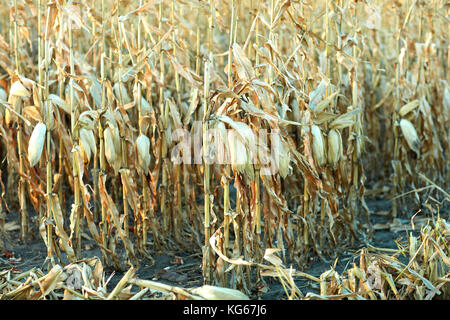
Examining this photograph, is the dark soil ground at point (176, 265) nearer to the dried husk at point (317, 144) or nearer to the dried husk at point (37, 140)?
the dried husk at point (317, 144)

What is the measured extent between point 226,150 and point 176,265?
76 centimetres

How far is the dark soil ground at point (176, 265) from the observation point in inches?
89.2

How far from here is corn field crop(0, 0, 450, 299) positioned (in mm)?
1948

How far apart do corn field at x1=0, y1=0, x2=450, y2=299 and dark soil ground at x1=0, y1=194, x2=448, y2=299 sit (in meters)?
0.04

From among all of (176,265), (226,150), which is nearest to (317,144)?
(226,150)

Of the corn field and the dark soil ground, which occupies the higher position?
the corn field

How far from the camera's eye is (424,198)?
3.10 meters

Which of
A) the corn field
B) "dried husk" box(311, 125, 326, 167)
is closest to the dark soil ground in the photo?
the corn field

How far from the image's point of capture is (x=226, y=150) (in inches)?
76.6

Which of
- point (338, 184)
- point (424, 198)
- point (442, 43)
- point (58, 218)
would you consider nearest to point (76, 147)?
point (58, 218)

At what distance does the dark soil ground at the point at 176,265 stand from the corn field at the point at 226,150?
4 centimetres

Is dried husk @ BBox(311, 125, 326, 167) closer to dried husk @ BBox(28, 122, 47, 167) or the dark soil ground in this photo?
the dark soil ground

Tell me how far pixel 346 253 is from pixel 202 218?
0.67m
